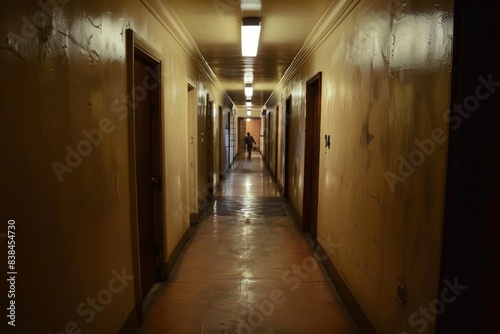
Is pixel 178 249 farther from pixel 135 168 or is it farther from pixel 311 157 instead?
pixel 311 157

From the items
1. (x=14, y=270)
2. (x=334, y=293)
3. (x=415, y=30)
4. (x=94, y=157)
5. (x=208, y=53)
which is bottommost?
(x=334, y=293)

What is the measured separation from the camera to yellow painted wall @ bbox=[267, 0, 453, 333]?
1515 millimetres

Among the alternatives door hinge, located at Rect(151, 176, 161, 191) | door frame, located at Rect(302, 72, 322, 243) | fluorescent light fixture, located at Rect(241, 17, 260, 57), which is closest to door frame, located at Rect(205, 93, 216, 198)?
door frame, located at Rect(302, 72, 322, 243)

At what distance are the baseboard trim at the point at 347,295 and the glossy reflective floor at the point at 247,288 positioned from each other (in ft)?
0.21

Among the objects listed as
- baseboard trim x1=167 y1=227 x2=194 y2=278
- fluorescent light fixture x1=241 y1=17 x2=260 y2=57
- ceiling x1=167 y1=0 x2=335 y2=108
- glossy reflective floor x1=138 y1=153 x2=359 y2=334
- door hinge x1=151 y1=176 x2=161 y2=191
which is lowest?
glossy reflective floor x1=138 y1=153 x2=359 y2=334

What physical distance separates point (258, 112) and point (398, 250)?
17666mm

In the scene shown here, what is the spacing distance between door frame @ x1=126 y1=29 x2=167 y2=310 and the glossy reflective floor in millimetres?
253

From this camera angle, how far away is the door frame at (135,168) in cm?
235

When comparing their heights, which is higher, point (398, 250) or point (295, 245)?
point (398, 250)

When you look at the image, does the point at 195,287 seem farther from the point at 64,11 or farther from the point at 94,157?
the point at 64,11

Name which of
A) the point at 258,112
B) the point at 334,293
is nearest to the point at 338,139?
the point at 334,293

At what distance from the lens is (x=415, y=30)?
1.71m

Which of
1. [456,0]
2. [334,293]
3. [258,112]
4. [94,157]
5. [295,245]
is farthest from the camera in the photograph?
[258,112]

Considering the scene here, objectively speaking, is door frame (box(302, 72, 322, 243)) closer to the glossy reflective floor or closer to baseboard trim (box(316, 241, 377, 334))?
the glossy reflective floor
